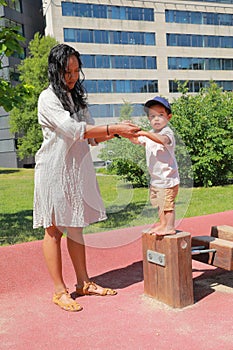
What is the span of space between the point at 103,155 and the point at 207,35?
4533 centimetres

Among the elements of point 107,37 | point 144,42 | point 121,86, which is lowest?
point 121,86

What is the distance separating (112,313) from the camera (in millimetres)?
3268

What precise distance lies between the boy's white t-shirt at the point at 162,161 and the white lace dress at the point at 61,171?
1.69ft

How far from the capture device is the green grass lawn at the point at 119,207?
3.48 m

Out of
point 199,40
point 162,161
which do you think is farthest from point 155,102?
point 199,40

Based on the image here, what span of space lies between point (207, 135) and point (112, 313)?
10538 millimetres

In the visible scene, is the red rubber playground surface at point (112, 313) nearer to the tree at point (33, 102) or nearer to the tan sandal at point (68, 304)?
the tan sandal at point (68, 304)

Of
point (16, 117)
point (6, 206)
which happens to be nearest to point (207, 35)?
point (16, 117)

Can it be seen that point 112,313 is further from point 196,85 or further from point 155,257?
point 196,85

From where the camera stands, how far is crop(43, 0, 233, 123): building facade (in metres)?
38.9

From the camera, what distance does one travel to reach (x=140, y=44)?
41.7 meters

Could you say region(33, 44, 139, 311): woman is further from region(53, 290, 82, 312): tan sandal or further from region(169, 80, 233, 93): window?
region(169, 80, 233, 93): window

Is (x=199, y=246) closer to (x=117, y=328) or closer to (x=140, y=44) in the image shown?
(x=117, y=328)

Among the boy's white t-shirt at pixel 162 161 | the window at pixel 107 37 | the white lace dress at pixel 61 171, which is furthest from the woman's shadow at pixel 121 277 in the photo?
the window at pixel 107 37
